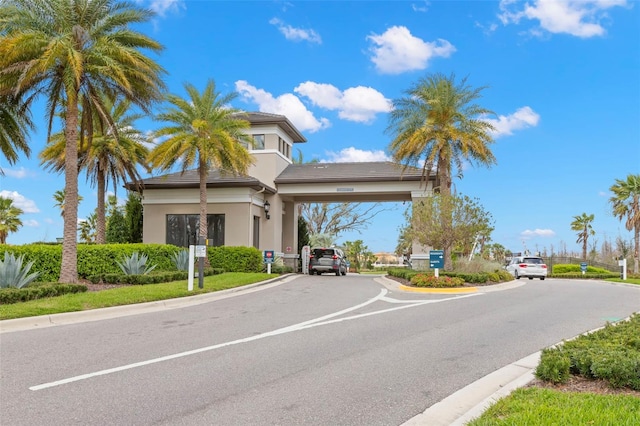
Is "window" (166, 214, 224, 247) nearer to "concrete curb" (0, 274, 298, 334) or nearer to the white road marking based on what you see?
"concrete curb" (0, 274, 298, 334)

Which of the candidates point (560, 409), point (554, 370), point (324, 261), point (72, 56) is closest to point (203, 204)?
point (324, 261)

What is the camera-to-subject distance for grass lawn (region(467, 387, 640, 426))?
4.34 metres

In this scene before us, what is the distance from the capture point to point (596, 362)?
5895 mm

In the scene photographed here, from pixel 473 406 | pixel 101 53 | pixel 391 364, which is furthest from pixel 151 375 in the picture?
pixel 101 53

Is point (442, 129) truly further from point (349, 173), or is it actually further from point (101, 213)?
point (101, 213)

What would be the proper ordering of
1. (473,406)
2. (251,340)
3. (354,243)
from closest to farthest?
1. (473,406)
2. (251,340)
3. (354,243)

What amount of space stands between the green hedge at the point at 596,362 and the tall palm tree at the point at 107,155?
22906mm

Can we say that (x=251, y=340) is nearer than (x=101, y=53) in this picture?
Yes

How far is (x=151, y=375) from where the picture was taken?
21.2 feet

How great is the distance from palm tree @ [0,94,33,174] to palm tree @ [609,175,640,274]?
46160 millimetres

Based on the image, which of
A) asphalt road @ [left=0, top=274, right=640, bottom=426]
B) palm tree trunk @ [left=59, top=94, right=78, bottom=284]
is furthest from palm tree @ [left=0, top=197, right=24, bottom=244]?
asphalt road @ [left=0, top=274, right=640, bottom=426]

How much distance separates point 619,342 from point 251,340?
5.53 m

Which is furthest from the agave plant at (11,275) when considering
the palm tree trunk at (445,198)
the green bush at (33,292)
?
the palm tree trunk at (445,198)

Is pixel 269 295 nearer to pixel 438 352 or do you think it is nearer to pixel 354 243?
pixel 438 352
